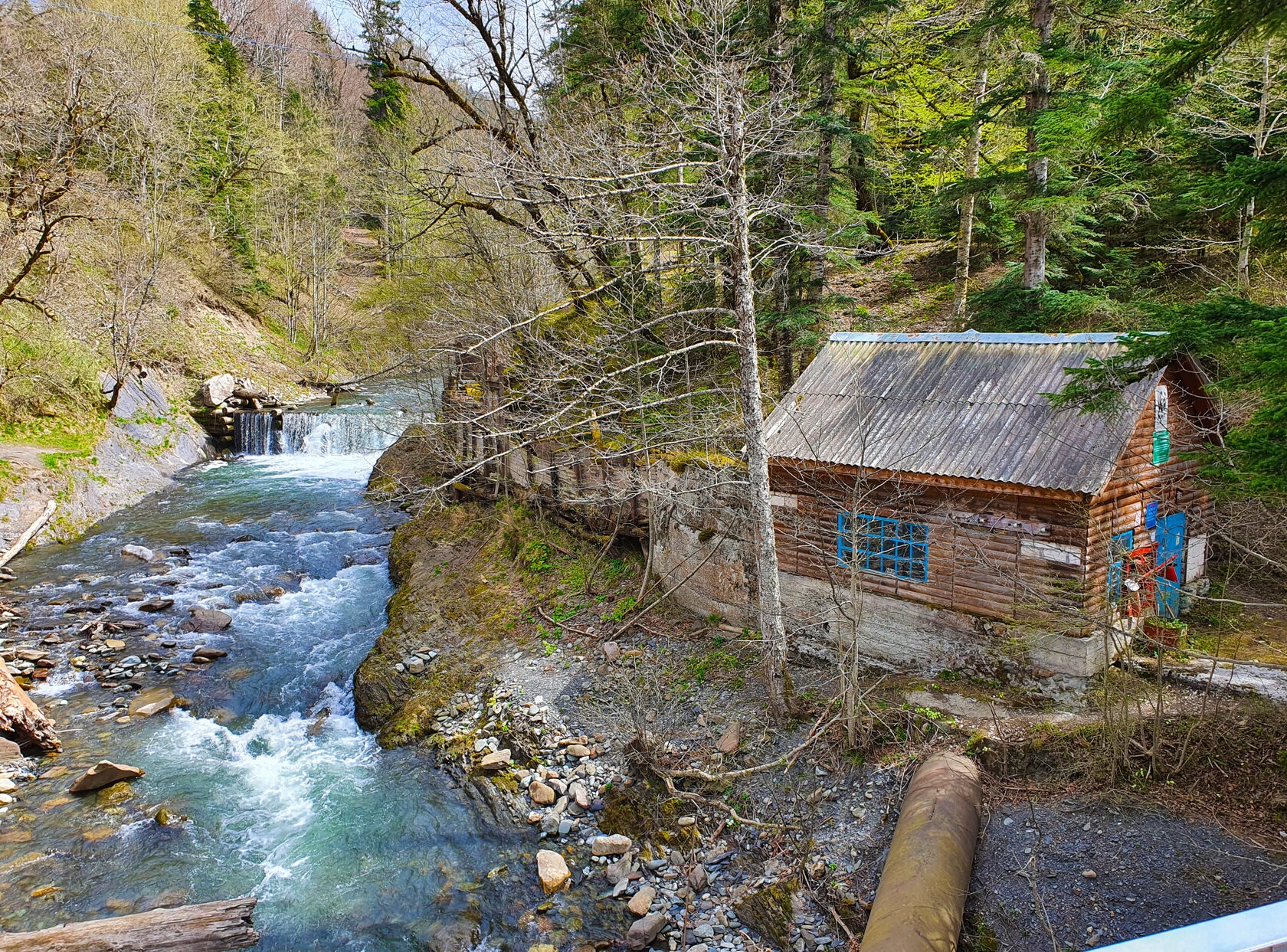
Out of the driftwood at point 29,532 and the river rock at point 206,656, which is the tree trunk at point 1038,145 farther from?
the driftwood at point 29,532

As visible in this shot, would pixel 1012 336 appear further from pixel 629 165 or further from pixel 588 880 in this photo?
pixel 588 880

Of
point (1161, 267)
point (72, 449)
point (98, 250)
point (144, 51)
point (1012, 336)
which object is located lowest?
point (72, 449)

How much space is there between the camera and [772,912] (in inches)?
255

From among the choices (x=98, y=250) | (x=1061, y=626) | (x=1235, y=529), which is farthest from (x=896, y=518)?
(x=98, y=250)

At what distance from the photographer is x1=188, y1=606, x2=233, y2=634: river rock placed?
1260 cm

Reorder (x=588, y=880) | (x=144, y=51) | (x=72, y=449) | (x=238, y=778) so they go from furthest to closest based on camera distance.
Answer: (x=144, y=51) < (x=72, y=449) < (x=238, y=778) < (x=588, y=880)

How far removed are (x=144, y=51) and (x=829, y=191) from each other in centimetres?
2536

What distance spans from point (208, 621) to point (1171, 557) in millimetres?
15724

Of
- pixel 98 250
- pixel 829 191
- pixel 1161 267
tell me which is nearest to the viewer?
pixel 829 191

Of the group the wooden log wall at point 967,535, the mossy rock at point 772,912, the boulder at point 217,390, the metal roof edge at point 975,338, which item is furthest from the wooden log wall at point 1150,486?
the boulder at point 217,390

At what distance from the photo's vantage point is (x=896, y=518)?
366 inches

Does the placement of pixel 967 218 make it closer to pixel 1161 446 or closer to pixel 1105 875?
pixel 1161 446

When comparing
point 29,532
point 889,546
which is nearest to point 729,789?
point 889,546

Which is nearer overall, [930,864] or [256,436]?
[930,864]
